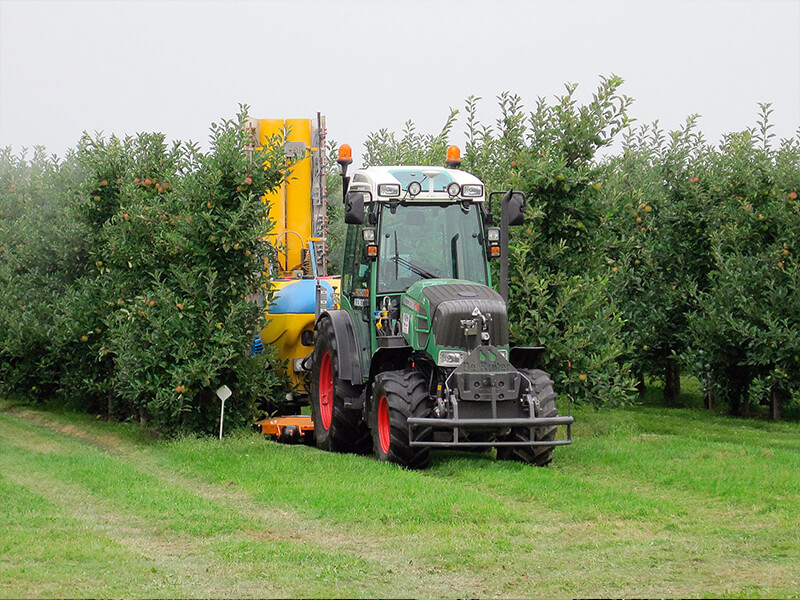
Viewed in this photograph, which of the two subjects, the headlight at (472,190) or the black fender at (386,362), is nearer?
the black fender at (386,362)

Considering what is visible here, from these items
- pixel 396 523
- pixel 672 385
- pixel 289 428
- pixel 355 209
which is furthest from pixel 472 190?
pixel 672 385

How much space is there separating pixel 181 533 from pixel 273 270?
21.6 ft

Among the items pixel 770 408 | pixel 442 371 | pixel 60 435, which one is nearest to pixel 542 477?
pixel 442 371

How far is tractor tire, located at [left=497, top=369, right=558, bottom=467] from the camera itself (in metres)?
11.4

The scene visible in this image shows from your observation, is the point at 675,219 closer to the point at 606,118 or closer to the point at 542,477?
the point at 606,118

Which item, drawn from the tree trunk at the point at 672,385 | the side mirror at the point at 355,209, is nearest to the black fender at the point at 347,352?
the side mirror at the point at 355,209

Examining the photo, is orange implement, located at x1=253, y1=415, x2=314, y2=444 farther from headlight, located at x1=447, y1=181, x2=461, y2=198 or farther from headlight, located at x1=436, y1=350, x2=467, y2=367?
headlight, located at x1=447, y1=181, x2=461, y2=198

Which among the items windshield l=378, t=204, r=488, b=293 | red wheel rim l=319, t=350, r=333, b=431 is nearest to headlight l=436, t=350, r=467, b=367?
windshield l=378, t=204, r=488, b=293

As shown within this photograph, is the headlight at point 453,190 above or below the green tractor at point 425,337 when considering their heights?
above

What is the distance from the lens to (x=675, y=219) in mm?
20625

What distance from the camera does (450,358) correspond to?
11320 mm

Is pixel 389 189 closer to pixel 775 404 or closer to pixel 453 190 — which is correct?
pixel 453 190

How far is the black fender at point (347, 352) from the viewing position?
41.2 ft

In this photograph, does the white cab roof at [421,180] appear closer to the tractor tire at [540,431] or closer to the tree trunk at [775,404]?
the tractor tire at [540,431]
